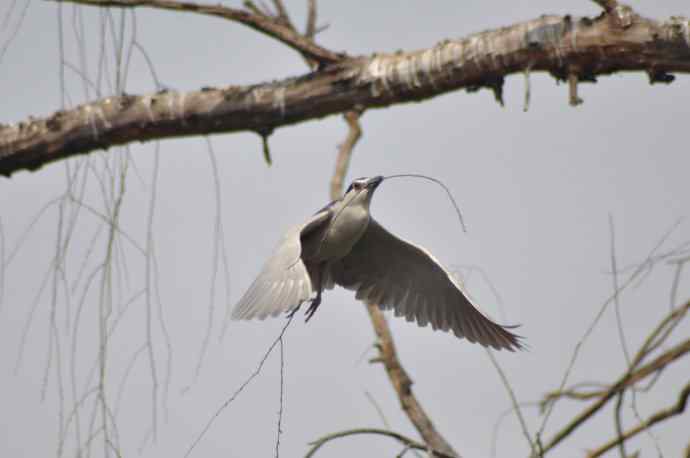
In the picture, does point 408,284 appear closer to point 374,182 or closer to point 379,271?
point 379,271

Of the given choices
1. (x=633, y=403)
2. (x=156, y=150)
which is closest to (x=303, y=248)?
(x=156, y=150)

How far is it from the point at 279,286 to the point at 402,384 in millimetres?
1594

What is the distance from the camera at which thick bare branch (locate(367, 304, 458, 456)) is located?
487 centimetres

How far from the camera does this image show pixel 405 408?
5035 millimetres

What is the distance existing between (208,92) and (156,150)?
0.56 m

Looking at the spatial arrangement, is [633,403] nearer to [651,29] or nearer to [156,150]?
[651,29]

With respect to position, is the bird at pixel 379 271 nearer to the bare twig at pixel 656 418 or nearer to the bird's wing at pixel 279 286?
the bird's wing at pixel 279 286

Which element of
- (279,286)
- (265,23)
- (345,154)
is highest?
(345,154)

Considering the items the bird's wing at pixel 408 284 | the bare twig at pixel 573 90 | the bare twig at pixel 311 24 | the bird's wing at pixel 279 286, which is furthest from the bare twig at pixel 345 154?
the bare twig at pixel 573 90

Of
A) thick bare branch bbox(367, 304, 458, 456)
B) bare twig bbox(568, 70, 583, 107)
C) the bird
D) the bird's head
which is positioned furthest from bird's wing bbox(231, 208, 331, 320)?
thick bare branch bbox(367, 304, 458, 456)

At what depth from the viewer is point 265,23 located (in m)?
3.38

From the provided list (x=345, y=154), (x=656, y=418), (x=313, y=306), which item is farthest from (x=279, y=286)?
(x=345, y=154)

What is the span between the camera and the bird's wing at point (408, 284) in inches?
187

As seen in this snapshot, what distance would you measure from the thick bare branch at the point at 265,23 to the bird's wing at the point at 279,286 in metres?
0.75
